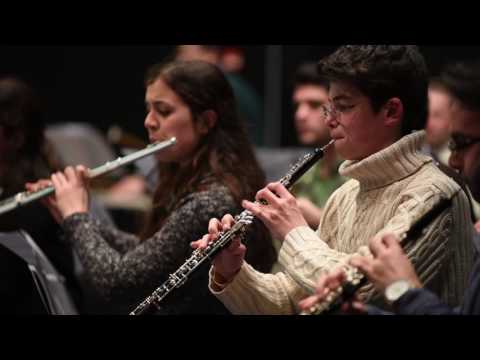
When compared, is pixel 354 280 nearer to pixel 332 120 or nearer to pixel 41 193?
pixel 332 120

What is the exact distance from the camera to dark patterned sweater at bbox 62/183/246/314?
2.76 meters

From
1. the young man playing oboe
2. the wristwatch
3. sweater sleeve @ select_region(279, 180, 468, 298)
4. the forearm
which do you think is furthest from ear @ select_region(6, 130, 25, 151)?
the wristwatch

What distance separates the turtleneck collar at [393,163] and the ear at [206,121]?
0.79 m

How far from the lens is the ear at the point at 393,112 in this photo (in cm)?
Result: 219

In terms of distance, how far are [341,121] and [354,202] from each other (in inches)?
8.4

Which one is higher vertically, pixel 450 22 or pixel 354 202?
pixel 450 22

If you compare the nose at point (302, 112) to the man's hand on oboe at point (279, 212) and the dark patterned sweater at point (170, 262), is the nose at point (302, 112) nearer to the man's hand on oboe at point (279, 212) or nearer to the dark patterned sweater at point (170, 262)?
the dark patterned sweater at point (170, 262)

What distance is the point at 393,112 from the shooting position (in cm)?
221

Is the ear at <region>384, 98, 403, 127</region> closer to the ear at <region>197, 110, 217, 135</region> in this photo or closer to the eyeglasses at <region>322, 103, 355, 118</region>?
the eyeglasses at <region>322, 103, 355, 118</region>

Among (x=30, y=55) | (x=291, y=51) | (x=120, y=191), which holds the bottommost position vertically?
(x=120, y=191)

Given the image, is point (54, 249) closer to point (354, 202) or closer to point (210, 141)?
point (210, 141)

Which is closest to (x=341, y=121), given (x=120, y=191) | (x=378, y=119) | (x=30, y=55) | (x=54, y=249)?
(x=378, y=119)

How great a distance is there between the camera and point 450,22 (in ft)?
7.74

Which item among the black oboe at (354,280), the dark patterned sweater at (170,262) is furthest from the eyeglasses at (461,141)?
the dark patterned sweater at (170,262)
